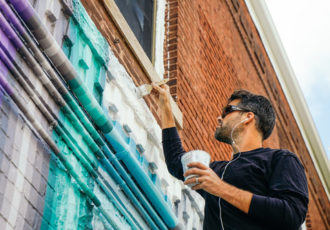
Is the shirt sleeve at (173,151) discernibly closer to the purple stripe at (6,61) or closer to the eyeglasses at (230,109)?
the eyeglasses at (230,109)

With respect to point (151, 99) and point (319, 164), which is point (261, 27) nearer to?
point (319, 164)

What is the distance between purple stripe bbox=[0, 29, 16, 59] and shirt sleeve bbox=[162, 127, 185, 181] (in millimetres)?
1442

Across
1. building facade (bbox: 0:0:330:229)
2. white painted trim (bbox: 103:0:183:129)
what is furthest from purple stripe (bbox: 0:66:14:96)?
white painted trim (bbox: 103:0:183:129)

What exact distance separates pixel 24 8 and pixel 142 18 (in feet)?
11.4

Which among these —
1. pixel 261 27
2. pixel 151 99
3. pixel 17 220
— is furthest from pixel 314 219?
pixel 17 220

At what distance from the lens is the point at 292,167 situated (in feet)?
11.6

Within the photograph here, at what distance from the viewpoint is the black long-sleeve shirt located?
3.34 meters

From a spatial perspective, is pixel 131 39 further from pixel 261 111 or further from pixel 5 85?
pixel 5 85

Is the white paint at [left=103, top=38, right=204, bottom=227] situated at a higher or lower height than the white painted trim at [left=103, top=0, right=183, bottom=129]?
lower

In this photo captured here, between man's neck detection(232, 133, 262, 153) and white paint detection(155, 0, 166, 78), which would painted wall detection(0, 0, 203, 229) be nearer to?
man's neck detection(232, 133, 262, 153)

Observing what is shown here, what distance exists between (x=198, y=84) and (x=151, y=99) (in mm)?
1904

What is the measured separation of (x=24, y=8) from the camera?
12.4 ft

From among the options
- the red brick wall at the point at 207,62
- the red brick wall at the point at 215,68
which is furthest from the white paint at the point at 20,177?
the red brick wall at the point at 215,68

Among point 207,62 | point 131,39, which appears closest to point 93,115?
point 131,39
